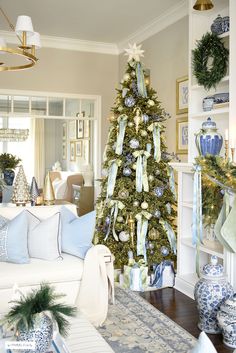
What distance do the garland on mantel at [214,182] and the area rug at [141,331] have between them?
96 centimetres

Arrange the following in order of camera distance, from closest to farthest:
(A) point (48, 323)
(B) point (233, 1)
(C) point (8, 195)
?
(A) point (48, 323) → (B) point (233, 1) → (C) point (8, 195)

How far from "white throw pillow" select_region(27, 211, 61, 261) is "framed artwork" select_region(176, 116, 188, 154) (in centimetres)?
215

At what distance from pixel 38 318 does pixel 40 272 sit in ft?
4.50

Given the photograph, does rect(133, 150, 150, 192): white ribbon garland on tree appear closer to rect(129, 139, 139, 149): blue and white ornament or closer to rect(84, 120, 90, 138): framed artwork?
rect(129, 139, 139, 149): blue and white ornament

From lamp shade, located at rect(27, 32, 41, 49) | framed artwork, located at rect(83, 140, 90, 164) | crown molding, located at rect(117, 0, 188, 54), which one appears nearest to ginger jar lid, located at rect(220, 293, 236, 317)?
lamp shade, located at rect(27, 32, 41, 49)

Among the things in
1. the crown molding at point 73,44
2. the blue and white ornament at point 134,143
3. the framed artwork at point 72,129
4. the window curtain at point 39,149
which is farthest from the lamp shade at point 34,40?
the framed artwork at point 72,129

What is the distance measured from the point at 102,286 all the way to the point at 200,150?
144cm

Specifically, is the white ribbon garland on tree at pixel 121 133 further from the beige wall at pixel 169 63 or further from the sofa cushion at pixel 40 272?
the sofa cushion at pixel 40 272

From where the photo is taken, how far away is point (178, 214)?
13.5ft

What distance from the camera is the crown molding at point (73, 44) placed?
20.2ft

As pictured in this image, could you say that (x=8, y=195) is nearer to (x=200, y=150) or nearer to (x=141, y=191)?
(x=141, y=191)

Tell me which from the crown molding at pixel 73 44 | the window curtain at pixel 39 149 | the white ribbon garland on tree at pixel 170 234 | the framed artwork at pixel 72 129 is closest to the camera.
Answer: the white ribbon garland on tree at pixel 170 234

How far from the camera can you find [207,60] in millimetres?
3734

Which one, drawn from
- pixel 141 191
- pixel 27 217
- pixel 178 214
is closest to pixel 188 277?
pixel 178 214
